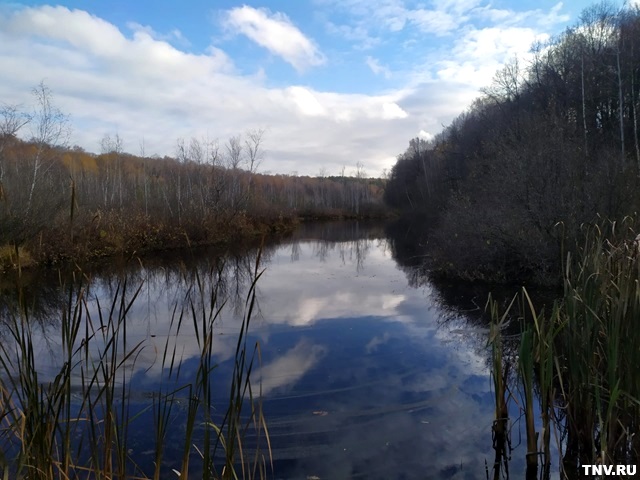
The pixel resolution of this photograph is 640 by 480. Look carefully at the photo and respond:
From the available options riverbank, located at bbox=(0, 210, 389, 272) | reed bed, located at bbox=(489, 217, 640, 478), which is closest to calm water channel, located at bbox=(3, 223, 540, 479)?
reed bed, located at bbox=(489, 217, 640, 478)

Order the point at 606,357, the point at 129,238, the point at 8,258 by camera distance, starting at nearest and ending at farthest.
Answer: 1. the point at 606,357
2. the point at 8,258
3. the point at 129,238

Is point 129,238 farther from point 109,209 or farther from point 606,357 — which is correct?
point 606,357

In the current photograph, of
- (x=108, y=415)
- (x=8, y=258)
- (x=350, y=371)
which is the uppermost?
(x=108, y=415)

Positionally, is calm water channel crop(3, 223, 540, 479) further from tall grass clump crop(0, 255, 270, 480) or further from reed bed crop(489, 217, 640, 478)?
reed bed crop(489, 217, 640, 478)

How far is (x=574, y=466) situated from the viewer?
3207 millimetres

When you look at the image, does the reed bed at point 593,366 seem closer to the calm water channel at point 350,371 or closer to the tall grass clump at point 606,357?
the tall grass clump at point 606,357

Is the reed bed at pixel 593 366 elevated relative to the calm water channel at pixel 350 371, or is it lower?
elevated

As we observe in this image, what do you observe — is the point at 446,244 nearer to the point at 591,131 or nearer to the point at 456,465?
the point at 456,465

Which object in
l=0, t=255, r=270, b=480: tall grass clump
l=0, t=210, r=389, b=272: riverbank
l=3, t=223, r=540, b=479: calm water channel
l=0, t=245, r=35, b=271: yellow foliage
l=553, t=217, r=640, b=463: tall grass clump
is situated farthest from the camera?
l=0, t=210, r=389, b=272: riverbank

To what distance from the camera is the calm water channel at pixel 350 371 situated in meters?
3.76

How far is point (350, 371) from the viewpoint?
5.81m

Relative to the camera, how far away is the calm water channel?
12.3ft

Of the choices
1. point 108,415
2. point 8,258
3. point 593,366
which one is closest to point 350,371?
point 593,366

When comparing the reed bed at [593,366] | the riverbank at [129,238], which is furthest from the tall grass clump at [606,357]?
the riverbank at [129,238]
